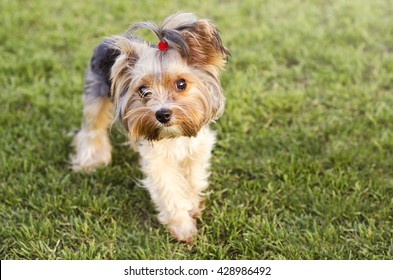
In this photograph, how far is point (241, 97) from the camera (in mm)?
5887

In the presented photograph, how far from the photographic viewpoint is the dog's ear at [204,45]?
12.1 ft

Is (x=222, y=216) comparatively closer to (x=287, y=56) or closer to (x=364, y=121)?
(x=364, y=121)

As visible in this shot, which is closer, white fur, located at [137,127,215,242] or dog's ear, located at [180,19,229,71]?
dog's ear, located at [180,19,229,71]

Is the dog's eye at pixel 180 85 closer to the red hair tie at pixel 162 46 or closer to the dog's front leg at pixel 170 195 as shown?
the red hair tie at pixel 162 46

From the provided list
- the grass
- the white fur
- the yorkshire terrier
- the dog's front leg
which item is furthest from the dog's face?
the grass

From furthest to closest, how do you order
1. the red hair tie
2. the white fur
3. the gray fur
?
the gray fur < the white fur < the red hair tie

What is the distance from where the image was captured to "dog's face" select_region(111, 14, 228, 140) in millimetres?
3693

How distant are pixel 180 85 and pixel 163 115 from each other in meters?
0.24

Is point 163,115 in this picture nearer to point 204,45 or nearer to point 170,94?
point 170,94

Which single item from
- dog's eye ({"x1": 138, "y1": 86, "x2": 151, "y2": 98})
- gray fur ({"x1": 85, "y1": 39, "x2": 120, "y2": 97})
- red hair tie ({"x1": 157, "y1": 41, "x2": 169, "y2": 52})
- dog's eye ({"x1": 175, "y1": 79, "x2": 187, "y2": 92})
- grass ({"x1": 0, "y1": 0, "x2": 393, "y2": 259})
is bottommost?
grass ({"x1": 0, "y1": 0, "x2": 393, "y2": 259})

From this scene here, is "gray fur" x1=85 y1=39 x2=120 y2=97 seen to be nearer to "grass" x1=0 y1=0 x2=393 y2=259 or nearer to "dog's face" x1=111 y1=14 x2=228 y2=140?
"dog's face" x1=111 y1=14 x2=228 y2=140

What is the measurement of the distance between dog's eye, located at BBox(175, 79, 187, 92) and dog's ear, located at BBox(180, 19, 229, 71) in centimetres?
14

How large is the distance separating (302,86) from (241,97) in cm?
73

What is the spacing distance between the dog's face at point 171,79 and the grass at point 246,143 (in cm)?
99
